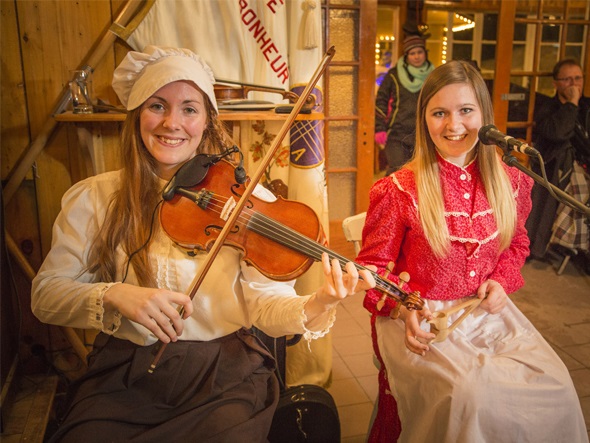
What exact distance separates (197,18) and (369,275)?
1.25 metres

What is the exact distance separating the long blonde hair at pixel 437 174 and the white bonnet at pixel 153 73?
0.61m

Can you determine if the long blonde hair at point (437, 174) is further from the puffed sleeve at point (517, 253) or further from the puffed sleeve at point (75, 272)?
the puffed sleeve at point (75, 272)

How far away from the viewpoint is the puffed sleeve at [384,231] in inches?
56.9

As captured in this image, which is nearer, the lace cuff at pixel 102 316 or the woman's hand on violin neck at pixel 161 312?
the woman's hand on violin neck at pixel 161 312

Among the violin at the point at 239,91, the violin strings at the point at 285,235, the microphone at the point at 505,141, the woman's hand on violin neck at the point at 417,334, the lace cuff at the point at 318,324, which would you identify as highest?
the violin at the point at 239,91

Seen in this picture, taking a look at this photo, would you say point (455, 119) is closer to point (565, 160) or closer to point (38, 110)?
point (38, 110)

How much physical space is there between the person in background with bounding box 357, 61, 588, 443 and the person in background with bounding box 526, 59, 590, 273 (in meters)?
2.11

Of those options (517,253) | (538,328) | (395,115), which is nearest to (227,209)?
(517,253)

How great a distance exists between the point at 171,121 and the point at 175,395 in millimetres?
656

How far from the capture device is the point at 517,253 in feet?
5.09

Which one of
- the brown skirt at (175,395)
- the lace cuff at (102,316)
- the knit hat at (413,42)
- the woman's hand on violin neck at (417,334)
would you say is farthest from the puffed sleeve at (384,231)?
the knit hat at (413,42)

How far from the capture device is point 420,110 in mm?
1530

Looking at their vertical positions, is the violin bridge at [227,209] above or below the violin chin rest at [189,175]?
below

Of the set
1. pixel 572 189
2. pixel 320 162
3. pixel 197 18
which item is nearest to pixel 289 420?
pixel 320 162
